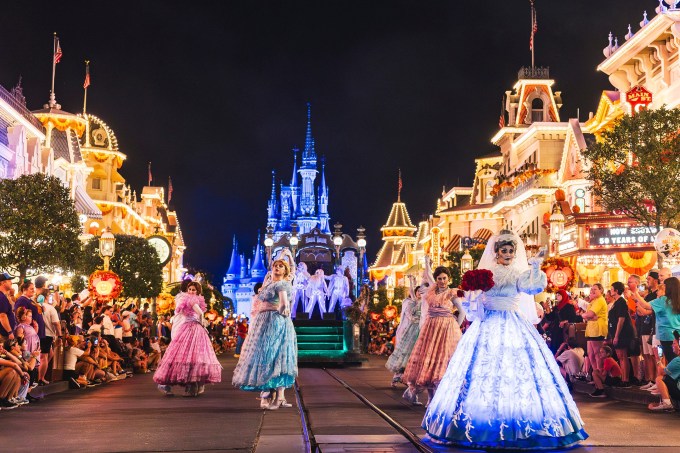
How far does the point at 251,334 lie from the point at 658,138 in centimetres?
1491

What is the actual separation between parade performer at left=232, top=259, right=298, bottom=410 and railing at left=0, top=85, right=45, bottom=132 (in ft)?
101

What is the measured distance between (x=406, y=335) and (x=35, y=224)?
1403 centimetres

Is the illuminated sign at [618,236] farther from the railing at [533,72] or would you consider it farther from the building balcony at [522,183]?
the railing at [533,72]

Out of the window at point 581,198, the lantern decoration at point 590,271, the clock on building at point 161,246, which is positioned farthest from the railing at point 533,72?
the lantern decoration at point 590,271

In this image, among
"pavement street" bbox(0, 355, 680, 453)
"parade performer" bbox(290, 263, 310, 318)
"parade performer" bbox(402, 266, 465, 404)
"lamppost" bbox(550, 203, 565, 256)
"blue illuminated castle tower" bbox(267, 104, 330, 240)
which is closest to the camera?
"pavement street" bbox(0, 355, 680, 453)

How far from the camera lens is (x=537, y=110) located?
6531 cm

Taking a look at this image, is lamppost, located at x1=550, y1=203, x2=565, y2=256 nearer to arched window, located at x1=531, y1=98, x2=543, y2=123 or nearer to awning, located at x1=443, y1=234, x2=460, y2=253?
arched window, located at x1=531, y1=98, x2=543, y2=123

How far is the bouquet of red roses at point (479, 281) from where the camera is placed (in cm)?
948

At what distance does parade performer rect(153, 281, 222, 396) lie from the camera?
51.3 feet

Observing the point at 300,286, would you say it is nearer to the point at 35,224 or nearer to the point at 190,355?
the point at 35,224

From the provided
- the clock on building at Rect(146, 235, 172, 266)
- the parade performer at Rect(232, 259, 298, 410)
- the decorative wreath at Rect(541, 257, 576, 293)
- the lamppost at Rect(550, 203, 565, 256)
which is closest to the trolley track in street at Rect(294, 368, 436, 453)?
the parade performer at Rect(232, 259, 298, 410)

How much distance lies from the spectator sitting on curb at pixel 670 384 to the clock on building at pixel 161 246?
3769cm

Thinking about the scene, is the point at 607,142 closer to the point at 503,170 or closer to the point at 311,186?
the point at 503,170

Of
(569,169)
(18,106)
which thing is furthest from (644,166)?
(18,106)
